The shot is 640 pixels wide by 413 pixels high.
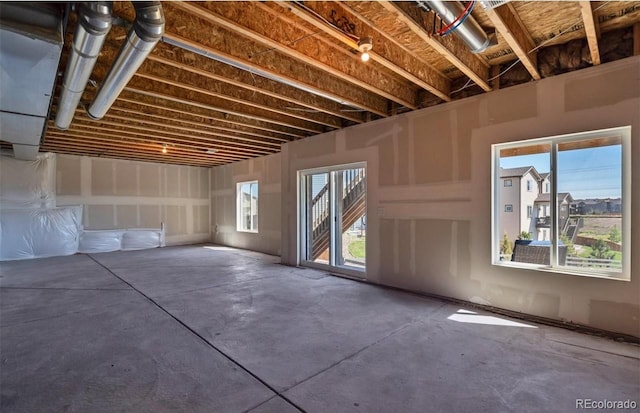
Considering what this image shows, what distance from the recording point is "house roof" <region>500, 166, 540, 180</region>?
348 cm

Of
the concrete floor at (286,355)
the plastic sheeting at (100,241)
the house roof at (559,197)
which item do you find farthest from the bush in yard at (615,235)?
the plastic sheeting at (100,241)

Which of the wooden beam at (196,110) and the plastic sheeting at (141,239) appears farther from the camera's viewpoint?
the plastic sheeting at (141,239)

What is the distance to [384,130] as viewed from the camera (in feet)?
15.1

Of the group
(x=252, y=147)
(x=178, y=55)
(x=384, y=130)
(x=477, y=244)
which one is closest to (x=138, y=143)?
(x=252, y=147)

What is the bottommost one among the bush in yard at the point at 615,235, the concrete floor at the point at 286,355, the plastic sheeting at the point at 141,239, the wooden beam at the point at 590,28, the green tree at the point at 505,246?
the concrete floor at the point at 286,355

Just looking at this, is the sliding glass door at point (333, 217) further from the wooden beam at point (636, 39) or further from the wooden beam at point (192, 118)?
the wooden beam at point (636, 39)

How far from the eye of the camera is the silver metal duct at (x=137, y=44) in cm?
195

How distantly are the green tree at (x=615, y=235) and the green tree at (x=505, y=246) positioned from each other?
2.90ft

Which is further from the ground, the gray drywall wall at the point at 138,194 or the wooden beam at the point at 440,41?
the wooden beam at the point at 440,41

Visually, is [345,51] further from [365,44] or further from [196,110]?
[196,110]

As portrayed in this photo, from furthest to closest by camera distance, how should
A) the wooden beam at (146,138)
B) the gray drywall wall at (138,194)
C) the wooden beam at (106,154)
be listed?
the gray drywall wall at (138,194) < the wooden beam at (106,154) < the wooden beam at (146,138)

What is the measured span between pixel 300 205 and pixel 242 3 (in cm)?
406

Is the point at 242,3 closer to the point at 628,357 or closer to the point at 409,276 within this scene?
the point at 409,276

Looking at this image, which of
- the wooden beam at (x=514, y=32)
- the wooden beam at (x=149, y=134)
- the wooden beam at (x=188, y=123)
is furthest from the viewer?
the wooden beam at (x=149, y=134)
